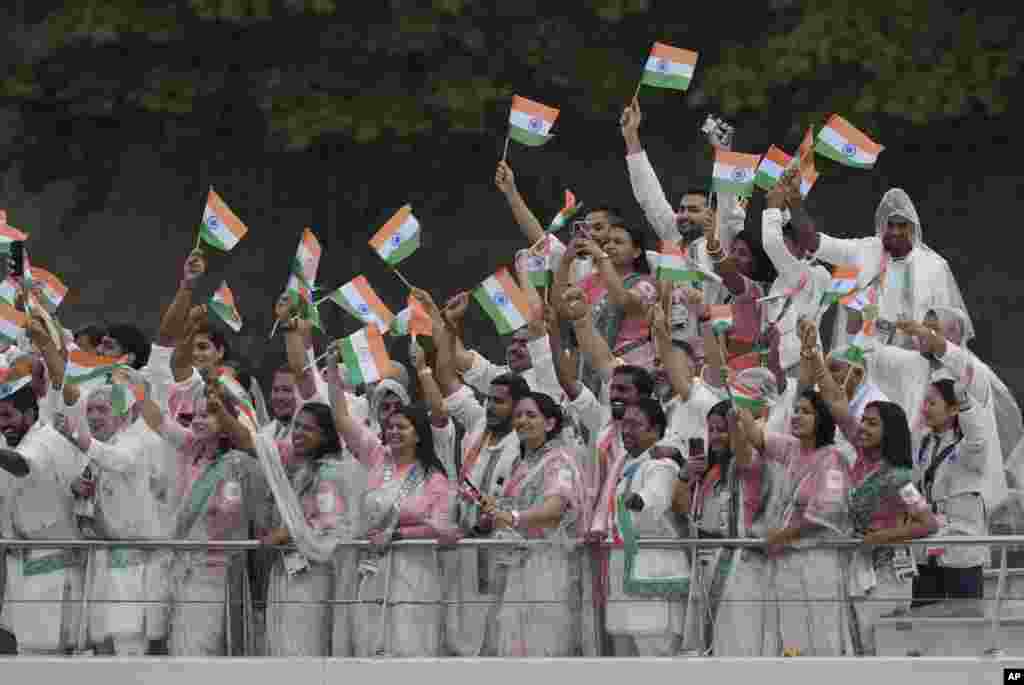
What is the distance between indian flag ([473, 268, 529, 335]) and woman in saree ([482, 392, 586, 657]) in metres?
1.24

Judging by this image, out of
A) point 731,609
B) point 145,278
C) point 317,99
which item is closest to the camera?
point 731,609

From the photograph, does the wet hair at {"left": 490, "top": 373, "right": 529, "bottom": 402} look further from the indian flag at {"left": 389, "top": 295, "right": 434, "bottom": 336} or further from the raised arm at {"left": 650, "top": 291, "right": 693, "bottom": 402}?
the indian flag at {"left": 389, "top": 295, "right": 434, "bottom": 336}

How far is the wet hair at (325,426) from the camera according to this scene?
13.0m

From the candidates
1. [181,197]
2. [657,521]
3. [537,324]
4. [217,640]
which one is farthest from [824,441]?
[181,197]

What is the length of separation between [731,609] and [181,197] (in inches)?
389

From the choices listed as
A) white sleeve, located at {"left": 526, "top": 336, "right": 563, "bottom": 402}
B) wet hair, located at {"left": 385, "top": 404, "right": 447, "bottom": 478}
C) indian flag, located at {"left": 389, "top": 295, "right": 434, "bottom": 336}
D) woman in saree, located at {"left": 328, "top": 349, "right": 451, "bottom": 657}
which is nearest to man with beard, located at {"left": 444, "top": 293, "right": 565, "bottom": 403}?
white sleeve, located at {"left": 526, "top": 336, "right": 563, "bottom": 402}

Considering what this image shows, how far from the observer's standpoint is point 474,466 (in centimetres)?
1330

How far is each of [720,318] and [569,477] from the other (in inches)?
43.4

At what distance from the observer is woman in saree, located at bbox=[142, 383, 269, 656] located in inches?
508

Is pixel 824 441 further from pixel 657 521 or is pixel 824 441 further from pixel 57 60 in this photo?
pixel 57 60

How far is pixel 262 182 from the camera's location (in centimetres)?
2111

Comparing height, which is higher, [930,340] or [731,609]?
[930,340]

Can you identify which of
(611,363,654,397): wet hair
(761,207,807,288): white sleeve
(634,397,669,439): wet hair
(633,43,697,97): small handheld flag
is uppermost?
(633,43,697,97): small handheld flag

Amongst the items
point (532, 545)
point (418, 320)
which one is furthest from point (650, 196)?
point (532, 545)
